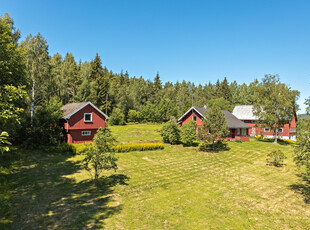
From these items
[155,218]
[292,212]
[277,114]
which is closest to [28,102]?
[155,218]

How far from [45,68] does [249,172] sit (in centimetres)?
3288

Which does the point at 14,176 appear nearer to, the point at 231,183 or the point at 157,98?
the point at 231,183

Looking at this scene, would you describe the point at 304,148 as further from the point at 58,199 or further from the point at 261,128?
the point at 261,128

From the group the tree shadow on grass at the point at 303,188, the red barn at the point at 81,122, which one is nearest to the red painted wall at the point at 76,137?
the red barn at the point at 81,122

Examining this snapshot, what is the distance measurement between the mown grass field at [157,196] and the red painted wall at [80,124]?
7.53m

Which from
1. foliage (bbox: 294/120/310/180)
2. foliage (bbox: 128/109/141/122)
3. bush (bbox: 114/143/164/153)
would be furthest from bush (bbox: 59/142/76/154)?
foliage (bbox: 128/109/141/122)

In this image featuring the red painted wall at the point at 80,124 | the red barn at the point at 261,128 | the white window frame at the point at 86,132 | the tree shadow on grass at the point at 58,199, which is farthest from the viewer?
the red barn at the point at 261,128

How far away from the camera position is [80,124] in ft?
99.5

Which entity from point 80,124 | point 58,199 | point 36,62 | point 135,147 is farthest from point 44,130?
point 58,199

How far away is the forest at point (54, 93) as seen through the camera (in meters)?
17.5

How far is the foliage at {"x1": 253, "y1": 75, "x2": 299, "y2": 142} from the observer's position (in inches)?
1427

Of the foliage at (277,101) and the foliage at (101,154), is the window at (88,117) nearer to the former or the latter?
the foliage at (101,154)

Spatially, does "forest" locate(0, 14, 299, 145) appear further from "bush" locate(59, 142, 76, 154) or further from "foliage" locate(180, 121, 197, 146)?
"foliage" locate(180, 121, 197, 146)

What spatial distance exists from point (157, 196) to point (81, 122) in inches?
849
